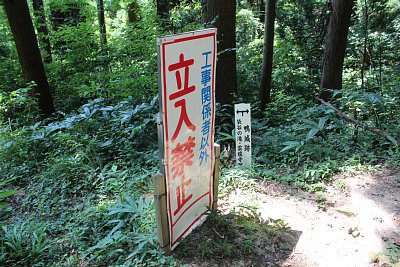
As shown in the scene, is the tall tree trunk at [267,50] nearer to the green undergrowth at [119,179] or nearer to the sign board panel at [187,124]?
the green undergrowth at [119,179]

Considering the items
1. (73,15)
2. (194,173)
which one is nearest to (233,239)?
(194,173)

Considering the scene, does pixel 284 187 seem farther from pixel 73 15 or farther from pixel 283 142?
pixel 73 15

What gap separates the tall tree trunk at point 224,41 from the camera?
19.6ft

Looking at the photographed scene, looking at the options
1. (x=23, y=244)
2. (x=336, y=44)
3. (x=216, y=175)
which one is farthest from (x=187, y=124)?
(x=336, y=44)

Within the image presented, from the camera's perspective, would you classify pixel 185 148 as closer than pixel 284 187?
Yes

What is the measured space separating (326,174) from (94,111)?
3.93m

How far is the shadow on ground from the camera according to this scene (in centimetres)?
292

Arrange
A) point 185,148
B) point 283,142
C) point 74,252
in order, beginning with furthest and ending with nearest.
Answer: point 283,142, point 74,252, point 185,148

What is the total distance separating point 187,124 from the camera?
279cm

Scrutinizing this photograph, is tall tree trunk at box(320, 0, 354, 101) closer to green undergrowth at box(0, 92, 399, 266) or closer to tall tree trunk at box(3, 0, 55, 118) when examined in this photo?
green undergrowth at box(0, 92, 399, 266)

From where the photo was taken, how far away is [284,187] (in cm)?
415

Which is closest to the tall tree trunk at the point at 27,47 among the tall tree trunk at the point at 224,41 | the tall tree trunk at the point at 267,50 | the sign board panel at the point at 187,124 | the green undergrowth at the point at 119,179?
the green undergrowth at the point at 119,179

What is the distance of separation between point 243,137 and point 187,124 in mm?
1917

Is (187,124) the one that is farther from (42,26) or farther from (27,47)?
(42,26)
